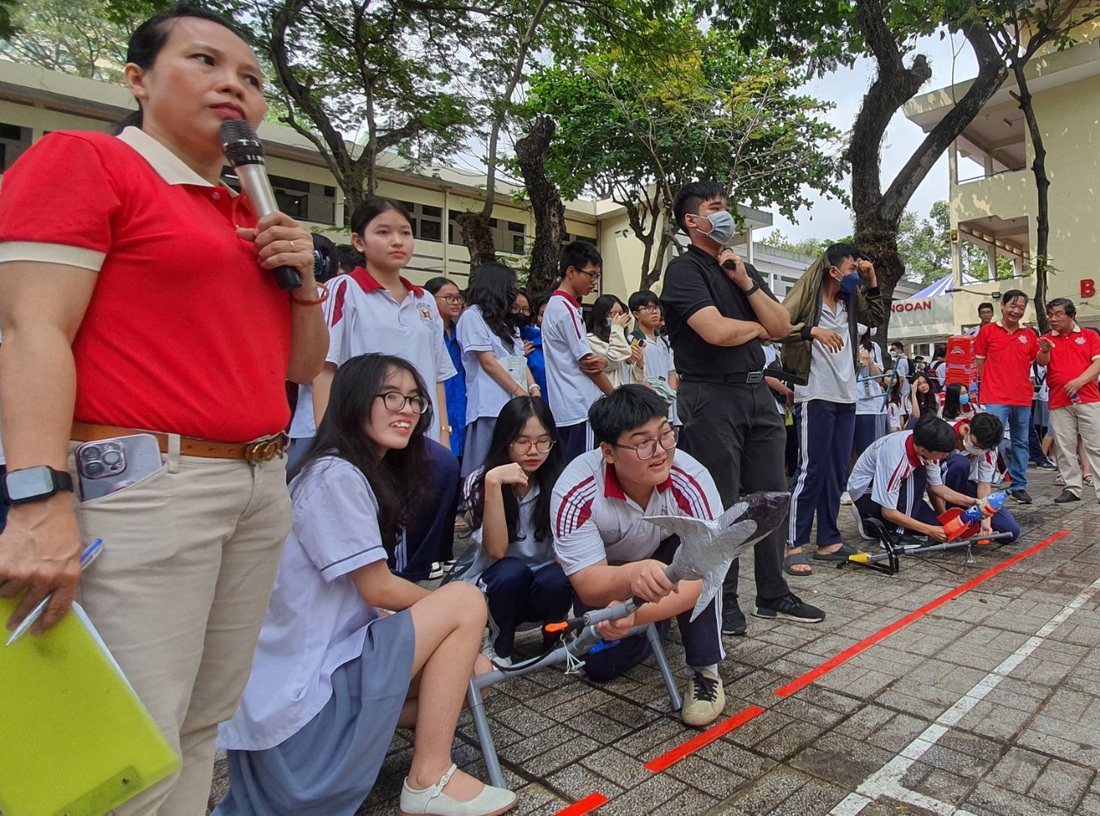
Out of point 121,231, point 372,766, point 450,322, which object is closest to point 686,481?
point 372,766

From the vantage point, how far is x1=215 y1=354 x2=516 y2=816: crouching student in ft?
5.73

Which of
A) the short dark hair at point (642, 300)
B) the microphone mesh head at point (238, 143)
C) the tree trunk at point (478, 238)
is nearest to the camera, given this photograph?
the microphone mesh head at point (238, 143)

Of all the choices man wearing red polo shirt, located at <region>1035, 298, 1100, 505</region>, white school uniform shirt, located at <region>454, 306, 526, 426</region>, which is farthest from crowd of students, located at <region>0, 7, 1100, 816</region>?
man wearing red polo shirt, located at <region>1035, 298, 1100, 505</region>

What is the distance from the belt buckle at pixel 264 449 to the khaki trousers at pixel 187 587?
0.02m

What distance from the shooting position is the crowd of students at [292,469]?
1.13 metres

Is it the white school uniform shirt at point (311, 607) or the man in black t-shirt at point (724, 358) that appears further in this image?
the man in black t-shirt at point (724, 358)

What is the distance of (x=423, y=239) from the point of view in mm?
18734

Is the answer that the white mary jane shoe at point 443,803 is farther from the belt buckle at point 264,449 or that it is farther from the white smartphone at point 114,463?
the white smartphone at point 114,463

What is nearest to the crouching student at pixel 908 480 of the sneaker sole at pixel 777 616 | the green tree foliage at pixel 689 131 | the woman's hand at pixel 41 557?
the sneaker sole at pixel 777 616

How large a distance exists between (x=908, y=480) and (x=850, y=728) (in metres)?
2.67

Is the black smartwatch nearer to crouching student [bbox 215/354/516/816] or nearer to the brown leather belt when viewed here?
the brown leather belt

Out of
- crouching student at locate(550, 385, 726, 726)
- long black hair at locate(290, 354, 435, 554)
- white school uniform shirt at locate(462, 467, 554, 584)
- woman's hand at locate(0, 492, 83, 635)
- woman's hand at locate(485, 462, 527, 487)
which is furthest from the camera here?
white school uniform shirt at locate(462, 467, 554, 584)

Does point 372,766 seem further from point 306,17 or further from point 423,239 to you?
point 423,239

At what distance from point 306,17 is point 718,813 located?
8.71m
